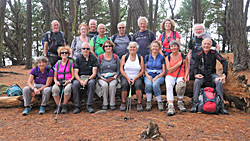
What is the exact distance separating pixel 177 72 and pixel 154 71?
Answer: 55cm

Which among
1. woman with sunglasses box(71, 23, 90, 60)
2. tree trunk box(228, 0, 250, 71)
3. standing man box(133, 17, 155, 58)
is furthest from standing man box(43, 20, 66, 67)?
tree trunk box(228, 0, 250, 71)

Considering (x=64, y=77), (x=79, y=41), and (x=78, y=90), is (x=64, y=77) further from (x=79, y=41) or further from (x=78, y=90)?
(x=79, y=41)

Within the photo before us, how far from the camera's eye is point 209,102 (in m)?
4.15

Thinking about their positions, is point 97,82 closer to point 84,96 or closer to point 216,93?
point 84,96

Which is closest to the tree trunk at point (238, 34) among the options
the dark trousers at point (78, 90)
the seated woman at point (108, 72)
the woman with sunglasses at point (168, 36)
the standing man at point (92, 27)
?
the woman with sunglasses at point (168, 36)

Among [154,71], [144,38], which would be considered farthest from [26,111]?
[144,38]

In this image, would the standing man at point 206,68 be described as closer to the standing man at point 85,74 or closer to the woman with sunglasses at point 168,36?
the woman with sunglasses at point 168,36

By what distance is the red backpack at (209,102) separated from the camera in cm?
412

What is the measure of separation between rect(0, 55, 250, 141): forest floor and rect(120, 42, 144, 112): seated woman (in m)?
0.48

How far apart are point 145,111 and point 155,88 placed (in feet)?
1.90

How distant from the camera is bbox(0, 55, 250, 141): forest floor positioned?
3.02 metres

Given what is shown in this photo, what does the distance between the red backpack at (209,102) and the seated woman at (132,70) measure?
54.3 inches

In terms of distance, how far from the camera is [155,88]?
14.7ft

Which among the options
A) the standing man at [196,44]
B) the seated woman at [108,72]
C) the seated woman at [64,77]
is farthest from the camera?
the standing man at [196,44]
